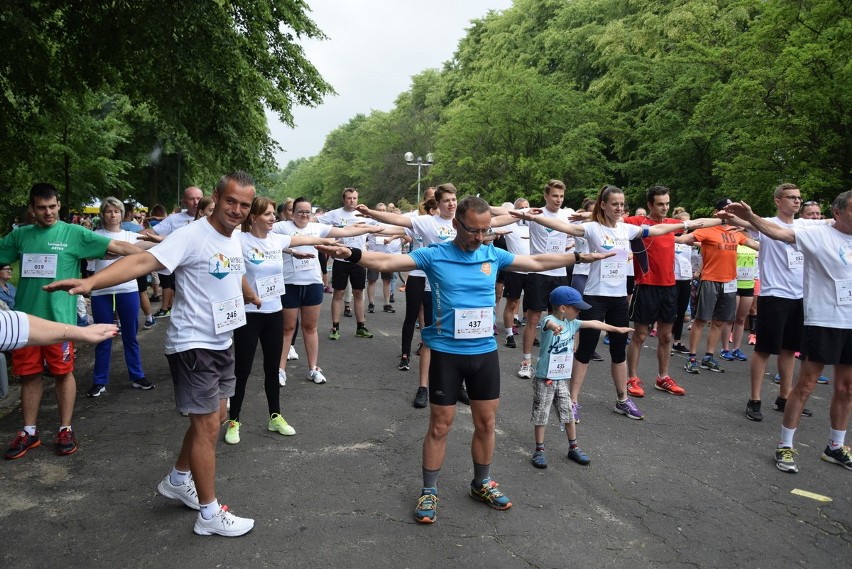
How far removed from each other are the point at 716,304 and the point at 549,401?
15.4 feet

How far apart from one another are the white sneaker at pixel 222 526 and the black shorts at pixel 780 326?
5054 millimetres

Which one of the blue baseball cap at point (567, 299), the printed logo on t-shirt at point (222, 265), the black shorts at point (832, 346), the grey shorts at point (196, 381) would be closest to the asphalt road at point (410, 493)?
the grey shorts at point (196, 381)

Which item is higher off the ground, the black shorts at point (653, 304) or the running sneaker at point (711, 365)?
the black shorts at point (653, 304)

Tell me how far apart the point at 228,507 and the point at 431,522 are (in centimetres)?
135

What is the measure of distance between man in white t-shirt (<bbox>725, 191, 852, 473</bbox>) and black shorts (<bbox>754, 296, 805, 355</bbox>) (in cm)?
95

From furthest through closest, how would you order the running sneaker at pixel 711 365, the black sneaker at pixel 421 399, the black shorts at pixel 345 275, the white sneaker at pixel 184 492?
1. the black shorts at pixel 345 275
2. the running sneaker at pixel 711 365
3. the black sneaker at pixel 421 399
4. the white sneaker at pixel 184 492

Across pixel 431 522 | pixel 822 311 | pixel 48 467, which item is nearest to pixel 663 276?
pixel 822 311

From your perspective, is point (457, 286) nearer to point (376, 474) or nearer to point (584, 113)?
point (376, 474)

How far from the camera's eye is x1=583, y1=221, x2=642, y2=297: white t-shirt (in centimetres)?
618

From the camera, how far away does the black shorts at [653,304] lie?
7.20m

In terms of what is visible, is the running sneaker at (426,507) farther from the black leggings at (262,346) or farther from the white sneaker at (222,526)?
the black leggings at (262,346)

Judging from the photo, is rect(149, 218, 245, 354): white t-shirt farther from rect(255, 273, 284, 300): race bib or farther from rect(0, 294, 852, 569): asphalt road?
rect(255, 273, 284, 300): race bib

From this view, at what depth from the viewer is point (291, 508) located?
4164mm

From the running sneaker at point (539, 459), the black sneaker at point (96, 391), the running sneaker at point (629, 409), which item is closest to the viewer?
the running sneaker at point (539, 459)
